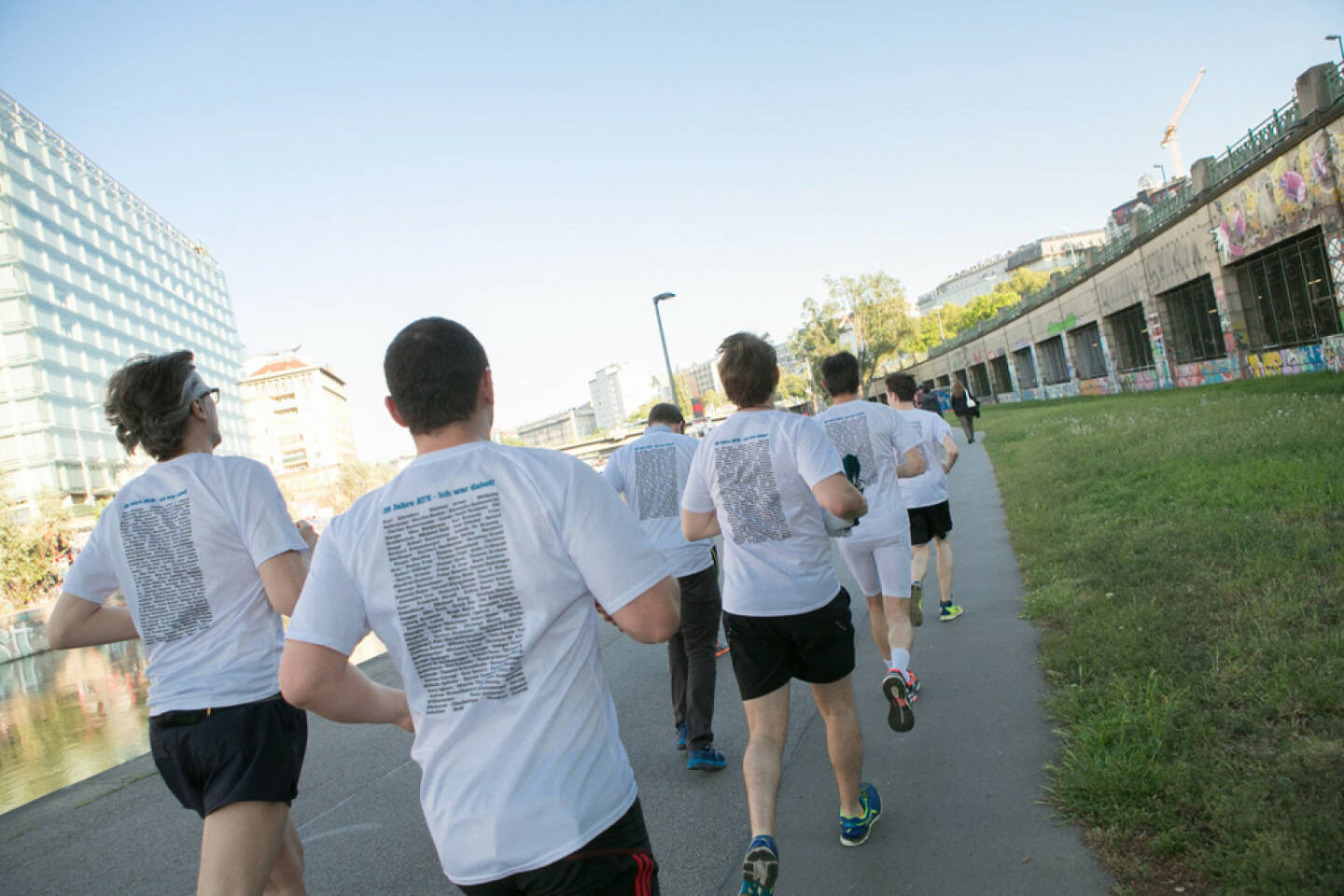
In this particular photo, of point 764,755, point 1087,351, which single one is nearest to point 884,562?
point 764,755

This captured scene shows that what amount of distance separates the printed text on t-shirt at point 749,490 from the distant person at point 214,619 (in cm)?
159

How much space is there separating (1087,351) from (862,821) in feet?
125

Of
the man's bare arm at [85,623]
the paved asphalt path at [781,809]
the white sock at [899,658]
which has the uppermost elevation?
the man's bare arm at [85,623]

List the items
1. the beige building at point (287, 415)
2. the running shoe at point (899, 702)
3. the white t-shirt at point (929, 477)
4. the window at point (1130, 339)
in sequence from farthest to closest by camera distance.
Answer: the beige building at point (287, 415) < the window at point (1130, 339) < the white t-shirt at point (929, 477) < the running shoe at point (899, 702)

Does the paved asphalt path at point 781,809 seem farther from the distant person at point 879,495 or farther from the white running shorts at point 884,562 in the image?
the white running shorts at point 884,562

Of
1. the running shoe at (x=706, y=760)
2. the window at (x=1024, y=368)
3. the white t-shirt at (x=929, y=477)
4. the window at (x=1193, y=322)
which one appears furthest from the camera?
the window at (x=1024, y=368)

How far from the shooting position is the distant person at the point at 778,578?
3.23m

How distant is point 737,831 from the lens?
12.7 ft

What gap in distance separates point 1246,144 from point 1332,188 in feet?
12.7

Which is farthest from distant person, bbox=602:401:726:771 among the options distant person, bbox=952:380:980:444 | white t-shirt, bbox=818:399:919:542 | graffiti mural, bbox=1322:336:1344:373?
distant person, bbox=952:380:980:444

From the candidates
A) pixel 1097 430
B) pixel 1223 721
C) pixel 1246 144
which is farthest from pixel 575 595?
pixel 1246 144

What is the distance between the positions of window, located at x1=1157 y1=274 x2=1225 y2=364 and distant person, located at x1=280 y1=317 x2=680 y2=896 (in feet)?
84.5

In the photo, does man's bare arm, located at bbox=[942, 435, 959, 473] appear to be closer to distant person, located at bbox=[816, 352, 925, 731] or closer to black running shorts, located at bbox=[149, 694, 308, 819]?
distant person, located at bbox=[816, 352, 925, 731]

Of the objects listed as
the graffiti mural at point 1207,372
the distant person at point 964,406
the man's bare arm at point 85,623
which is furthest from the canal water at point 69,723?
the graffiti mural at point 1207,372
